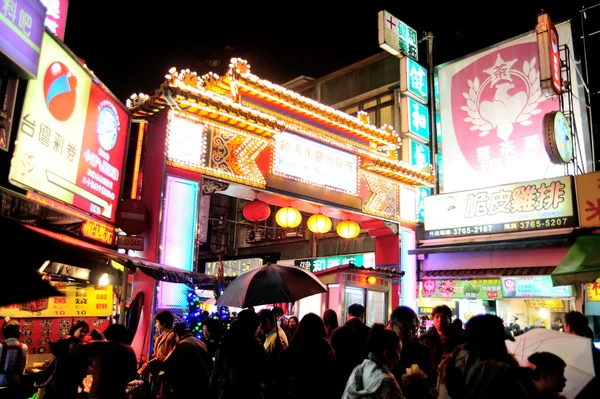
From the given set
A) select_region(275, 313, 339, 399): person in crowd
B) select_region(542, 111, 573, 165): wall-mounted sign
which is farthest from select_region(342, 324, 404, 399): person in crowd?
select_region(542, 111, 573, 165): wall-mounted sign

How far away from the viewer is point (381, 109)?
21734 mm

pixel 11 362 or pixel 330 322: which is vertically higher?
pixel 330 322

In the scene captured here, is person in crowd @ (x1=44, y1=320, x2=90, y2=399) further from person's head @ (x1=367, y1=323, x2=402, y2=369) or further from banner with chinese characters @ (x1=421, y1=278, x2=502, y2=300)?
banner with chinese characters @ (x1=421, y1=278, x2=502, y2=300)

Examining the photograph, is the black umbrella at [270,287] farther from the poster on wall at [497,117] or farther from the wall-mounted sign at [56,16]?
the poster on wall at [497,117]

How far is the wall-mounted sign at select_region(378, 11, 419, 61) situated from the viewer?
16.6 m


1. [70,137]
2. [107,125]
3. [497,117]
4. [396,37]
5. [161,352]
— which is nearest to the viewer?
[161,352]

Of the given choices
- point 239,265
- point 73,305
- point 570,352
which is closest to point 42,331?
point 73,305

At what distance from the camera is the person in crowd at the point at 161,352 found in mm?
7041

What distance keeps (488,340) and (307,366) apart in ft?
6.79

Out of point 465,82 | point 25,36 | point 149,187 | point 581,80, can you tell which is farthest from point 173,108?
point 581,80

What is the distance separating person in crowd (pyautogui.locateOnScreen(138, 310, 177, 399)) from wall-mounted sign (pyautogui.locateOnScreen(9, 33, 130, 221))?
9.95ft

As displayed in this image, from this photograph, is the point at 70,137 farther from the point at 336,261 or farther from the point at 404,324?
the point at 336,261

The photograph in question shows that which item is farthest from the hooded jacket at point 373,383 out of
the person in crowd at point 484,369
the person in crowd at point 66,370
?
the person in crowd at point 66,370

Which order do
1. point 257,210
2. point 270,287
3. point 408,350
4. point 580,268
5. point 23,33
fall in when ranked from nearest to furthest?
point 408,350, point 270,287, point 23,33, point 580,268, point 257,210
